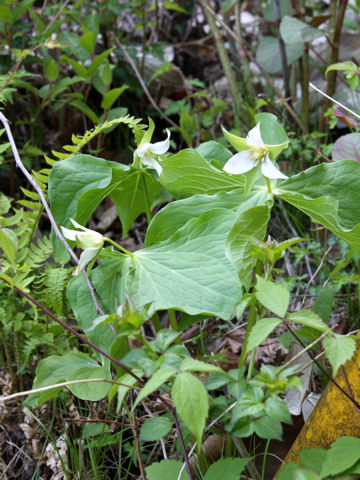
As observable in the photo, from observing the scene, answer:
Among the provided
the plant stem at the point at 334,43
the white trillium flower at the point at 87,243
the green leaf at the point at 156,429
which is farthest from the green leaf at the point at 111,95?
the green leaf at the point at 156,429

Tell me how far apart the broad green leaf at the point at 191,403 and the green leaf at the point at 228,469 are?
0.59 feet

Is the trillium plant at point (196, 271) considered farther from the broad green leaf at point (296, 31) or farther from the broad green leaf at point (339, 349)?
the broad green leaf at point (296, 31)

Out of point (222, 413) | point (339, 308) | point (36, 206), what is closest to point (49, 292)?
point (36, 206)

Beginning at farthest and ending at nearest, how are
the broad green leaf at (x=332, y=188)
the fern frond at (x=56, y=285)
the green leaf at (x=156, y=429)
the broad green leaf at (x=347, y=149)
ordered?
the broad green leaf at (x=347, y=149) < the fern frond at (x=56, y=285) < the broad green leaf at (x=332, y=188) < the green leaf at (x=156, y=429)

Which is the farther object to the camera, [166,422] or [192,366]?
[166,422]

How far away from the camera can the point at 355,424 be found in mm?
1035

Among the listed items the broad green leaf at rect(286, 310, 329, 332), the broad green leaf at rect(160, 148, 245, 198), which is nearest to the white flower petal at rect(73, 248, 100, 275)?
the broad green leaf at rect(160, 148, 245, 198)

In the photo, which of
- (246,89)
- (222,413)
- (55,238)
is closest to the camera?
(222,413)

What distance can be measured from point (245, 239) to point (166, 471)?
0.46 m

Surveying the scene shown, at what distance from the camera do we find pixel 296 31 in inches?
83.4

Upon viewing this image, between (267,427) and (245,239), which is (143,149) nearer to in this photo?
(245,239)

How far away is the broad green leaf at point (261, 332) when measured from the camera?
82 centimetres

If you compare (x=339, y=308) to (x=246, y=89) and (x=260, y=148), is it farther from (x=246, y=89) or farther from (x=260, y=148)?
(x=246, y=89)

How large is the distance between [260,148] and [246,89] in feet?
6.07
